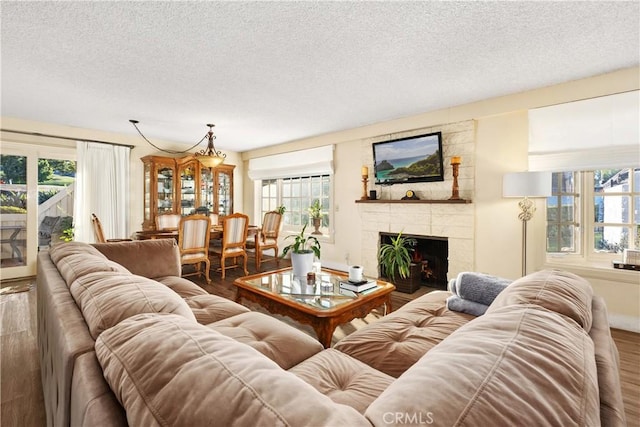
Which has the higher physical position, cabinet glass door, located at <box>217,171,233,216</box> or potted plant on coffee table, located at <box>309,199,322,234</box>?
cabinet glass door, located at <box>217,171,233,216</box>

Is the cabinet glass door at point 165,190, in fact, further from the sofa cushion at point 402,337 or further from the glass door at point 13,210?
the sofa cushion at point 402,337

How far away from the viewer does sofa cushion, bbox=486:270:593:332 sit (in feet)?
3.11

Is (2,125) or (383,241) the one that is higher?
(2,125)

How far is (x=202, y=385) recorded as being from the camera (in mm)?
549

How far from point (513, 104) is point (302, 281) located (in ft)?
9.16

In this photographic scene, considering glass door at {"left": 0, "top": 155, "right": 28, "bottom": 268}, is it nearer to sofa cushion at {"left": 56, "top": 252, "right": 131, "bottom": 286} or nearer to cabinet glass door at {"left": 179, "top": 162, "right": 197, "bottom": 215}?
cabinet glass door at {"left": 179, "top": 162, "right": 197, "bottom": 215}

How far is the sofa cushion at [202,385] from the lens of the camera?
0.50m

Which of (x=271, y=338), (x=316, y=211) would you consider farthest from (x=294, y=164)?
(x=271, y=338)

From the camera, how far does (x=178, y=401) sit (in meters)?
0.53

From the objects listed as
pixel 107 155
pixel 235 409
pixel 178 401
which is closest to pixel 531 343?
pixel 235 409

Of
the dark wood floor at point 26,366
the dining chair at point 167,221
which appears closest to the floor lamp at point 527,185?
the dark wood floor at point 26,366

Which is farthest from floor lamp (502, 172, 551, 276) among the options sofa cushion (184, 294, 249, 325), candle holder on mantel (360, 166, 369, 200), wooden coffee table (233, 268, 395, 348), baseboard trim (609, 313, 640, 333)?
sofa cushion (184, 294, 249, 325)

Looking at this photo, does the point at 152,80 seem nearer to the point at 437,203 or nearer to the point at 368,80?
the point at 368,80

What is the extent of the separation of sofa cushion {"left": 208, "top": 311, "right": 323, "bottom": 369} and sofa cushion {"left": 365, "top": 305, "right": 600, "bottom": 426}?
31.3 inches
